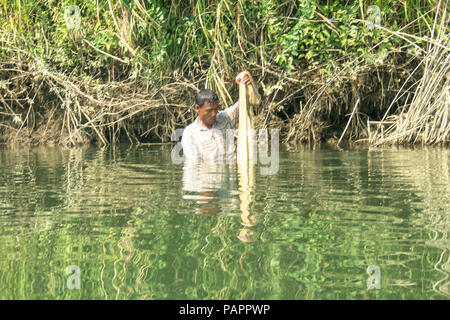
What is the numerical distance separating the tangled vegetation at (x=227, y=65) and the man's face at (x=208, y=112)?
1.90m

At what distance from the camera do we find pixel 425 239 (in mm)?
3678

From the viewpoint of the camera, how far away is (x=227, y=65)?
32.2 ft

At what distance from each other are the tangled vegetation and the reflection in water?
2252 millimetres

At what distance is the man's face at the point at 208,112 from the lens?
7.08 m

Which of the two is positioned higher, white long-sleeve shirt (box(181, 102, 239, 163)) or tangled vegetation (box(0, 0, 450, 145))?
tangled vegetation (box(0, 0, 450, 145))

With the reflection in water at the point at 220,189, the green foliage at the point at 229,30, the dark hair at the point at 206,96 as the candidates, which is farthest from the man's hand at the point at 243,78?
the green foliage at the point at 229,30

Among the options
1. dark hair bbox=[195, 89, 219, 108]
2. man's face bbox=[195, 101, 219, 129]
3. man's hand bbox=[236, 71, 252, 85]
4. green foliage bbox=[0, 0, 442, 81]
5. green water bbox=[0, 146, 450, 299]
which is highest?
green foliage bbox=[0, 0, 442, 81]

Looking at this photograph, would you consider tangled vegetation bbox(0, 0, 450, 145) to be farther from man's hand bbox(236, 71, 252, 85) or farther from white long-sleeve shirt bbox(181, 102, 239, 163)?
man's hand bbox(236, 71, 252, 85)

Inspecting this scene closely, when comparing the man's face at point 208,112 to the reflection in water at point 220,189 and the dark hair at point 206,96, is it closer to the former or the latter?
the dark hair at point 206,96

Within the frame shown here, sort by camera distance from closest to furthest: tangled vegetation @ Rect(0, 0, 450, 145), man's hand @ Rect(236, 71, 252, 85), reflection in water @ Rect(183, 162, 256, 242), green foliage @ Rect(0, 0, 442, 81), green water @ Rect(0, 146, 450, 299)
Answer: green water @ Rect(0, 146, 450, 299) → reflection in water @ Rect(183, 162, 256, 242) → man's hand @ Rect(236, 71, 252, 85) → tangled vegetation @ Rect(0, 0, 450, 145) → green foliage @ Rect(0, 0, 442, 81)

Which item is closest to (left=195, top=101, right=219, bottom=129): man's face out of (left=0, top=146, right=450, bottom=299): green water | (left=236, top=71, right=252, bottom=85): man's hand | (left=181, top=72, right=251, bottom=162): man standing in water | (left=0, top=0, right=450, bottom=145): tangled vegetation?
(left=181, top=72, right=251, bottom=162): man standing in water

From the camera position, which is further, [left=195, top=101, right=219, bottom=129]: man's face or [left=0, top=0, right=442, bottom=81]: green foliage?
[left=0, top=0, right=442, bottom=81]: green foliage

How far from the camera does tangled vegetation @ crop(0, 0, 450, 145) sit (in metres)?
9.45

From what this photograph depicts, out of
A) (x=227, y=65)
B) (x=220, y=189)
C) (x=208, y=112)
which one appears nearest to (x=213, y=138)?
(x=208, y=112)
